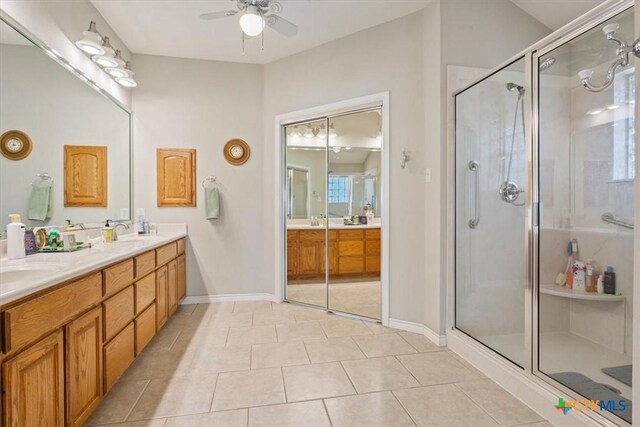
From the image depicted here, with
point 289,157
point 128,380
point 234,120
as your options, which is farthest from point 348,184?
point 128,380

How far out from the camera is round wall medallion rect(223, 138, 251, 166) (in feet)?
12.5

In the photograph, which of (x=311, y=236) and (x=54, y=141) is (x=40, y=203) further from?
(x=311, y=236)

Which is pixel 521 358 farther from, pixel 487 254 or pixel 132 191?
pixel 132 191

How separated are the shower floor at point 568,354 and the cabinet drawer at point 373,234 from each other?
1643 mm

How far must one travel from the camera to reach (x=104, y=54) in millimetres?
2721

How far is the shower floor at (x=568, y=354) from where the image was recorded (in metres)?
1.93

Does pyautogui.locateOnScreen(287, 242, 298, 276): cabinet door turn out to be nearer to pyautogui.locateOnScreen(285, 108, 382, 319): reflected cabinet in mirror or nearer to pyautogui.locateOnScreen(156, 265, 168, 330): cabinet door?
pyautogui.locateOnScreen(285, 108, 382, 319): reflected cabinet in mirror

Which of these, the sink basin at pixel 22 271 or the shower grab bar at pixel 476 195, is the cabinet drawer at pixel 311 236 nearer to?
the shower grab bar at pixel 476 195

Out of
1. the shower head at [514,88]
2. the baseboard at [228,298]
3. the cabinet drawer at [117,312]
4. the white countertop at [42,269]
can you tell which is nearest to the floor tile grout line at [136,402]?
the cabinet drawer at [117,312]

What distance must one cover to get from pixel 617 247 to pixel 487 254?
83 cm

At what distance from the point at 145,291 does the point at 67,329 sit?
0.98 m

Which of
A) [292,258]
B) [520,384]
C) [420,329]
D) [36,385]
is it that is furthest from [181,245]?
[520,384]

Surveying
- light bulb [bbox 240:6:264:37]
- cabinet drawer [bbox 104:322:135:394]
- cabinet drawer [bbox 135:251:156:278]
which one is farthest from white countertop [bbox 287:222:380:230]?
light bulb [bbox 240:6:264:37]

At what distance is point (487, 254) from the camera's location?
2.64 m
